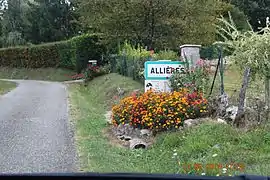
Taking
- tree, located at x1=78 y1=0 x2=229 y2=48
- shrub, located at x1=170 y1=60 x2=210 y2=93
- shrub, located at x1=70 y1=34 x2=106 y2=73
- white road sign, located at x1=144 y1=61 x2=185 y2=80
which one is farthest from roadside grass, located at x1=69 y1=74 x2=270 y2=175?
shrub, located at x1=70 y1=34 x2=106 y2=73

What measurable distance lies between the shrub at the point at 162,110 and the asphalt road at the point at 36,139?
1389 millimetres

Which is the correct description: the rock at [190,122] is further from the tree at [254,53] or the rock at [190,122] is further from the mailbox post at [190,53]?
the mailbox post at [190,53]

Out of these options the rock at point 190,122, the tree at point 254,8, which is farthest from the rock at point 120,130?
the tree at point 254,8

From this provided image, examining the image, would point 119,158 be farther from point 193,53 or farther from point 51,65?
point 51,65

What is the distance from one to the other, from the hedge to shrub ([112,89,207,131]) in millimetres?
19295

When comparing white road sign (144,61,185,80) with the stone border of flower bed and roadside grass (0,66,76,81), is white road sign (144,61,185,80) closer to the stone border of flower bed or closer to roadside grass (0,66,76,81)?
the stone border of flower bed

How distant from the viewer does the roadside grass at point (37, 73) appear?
37062 mm

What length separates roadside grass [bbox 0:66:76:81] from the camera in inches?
1459

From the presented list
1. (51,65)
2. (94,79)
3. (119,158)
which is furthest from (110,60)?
(119,158)

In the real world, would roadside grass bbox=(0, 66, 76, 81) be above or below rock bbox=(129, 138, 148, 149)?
below

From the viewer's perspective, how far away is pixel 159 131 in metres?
9.44

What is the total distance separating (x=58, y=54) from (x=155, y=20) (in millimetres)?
16476

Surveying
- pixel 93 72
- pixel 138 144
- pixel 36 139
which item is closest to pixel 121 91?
pixel 36 139

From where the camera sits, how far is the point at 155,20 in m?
24.5
